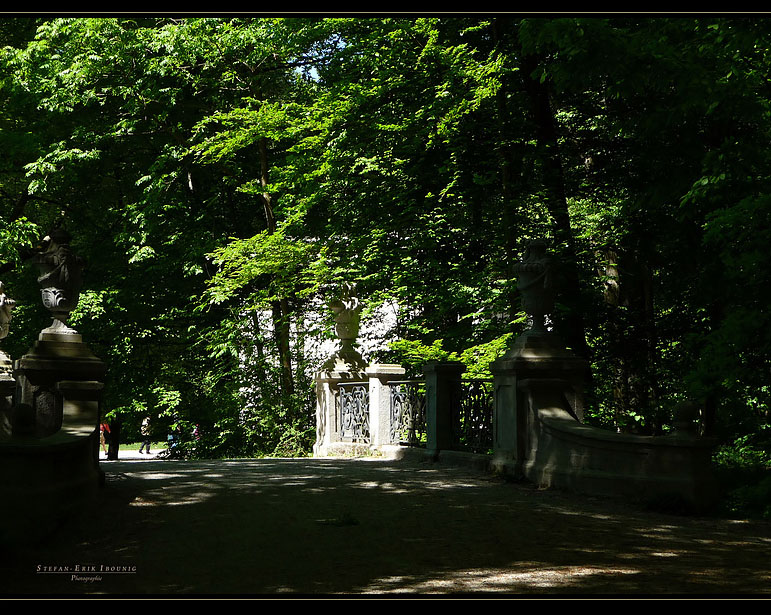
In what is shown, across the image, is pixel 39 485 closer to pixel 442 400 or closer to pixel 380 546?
pixel 380 546

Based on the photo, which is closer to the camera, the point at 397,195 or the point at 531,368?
the point at 531,368

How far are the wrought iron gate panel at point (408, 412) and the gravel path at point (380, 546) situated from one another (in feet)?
14.1

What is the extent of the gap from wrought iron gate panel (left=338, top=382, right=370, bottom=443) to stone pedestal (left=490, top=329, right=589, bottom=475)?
5.36 m

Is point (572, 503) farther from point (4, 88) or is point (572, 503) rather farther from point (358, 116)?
point (4, 88)

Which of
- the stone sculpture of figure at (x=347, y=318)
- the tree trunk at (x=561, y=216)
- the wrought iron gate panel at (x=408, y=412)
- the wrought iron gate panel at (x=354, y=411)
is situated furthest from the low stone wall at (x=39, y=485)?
the stone sculpture of figure at (x=347, y=318)

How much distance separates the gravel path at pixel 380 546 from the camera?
216 inches

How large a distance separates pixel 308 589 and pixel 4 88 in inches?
765

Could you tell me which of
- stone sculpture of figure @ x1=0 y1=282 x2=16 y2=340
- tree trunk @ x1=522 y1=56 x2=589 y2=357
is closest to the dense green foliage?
tree trunk @ x1=522 y1=56 x2=589 y2=357

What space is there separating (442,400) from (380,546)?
6.83 metres

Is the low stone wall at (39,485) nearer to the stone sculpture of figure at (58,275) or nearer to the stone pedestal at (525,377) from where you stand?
the stone sculpture of figure at (58,275)

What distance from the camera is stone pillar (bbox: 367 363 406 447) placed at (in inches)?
614

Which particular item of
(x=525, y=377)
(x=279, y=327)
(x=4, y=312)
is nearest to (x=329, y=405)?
(x=279, y=327)

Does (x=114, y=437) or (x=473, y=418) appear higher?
(x=473, y=418)

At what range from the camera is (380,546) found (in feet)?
22.1
